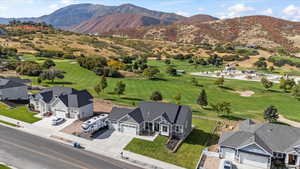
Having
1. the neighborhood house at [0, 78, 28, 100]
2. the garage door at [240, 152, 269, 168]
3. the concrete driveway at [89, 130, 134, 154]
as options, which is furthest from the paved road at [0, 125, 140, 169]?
the neighborhood house at [0, 78, 28, 100]

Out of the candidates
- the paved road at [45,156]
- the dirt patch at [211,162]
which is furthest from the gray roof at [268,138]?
the paved road at [45,156]

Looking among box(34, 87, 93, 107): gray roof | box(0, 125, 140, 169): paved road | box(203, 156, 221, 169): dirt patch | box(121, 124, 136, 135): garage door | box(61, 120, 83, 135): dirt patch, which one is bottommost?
box(203, 156, 221, 169): dirt patch

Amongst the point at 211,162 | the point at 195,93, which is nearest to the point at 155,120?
the point at 211,162

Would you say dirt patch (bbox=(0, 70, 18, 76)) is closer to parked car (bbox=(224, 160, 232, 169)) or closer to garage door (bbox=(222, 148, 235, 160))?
garage door (bbox=(222, 148, 235, 160))

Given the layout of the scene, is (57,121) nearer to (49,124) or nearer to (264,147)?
(49,124)

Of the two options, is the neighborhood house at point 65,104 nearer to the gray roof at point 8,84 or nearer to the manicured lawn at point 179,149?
the gray roof at point 8,84

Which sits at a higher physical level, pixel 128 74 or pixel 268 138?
pixel 128 74
